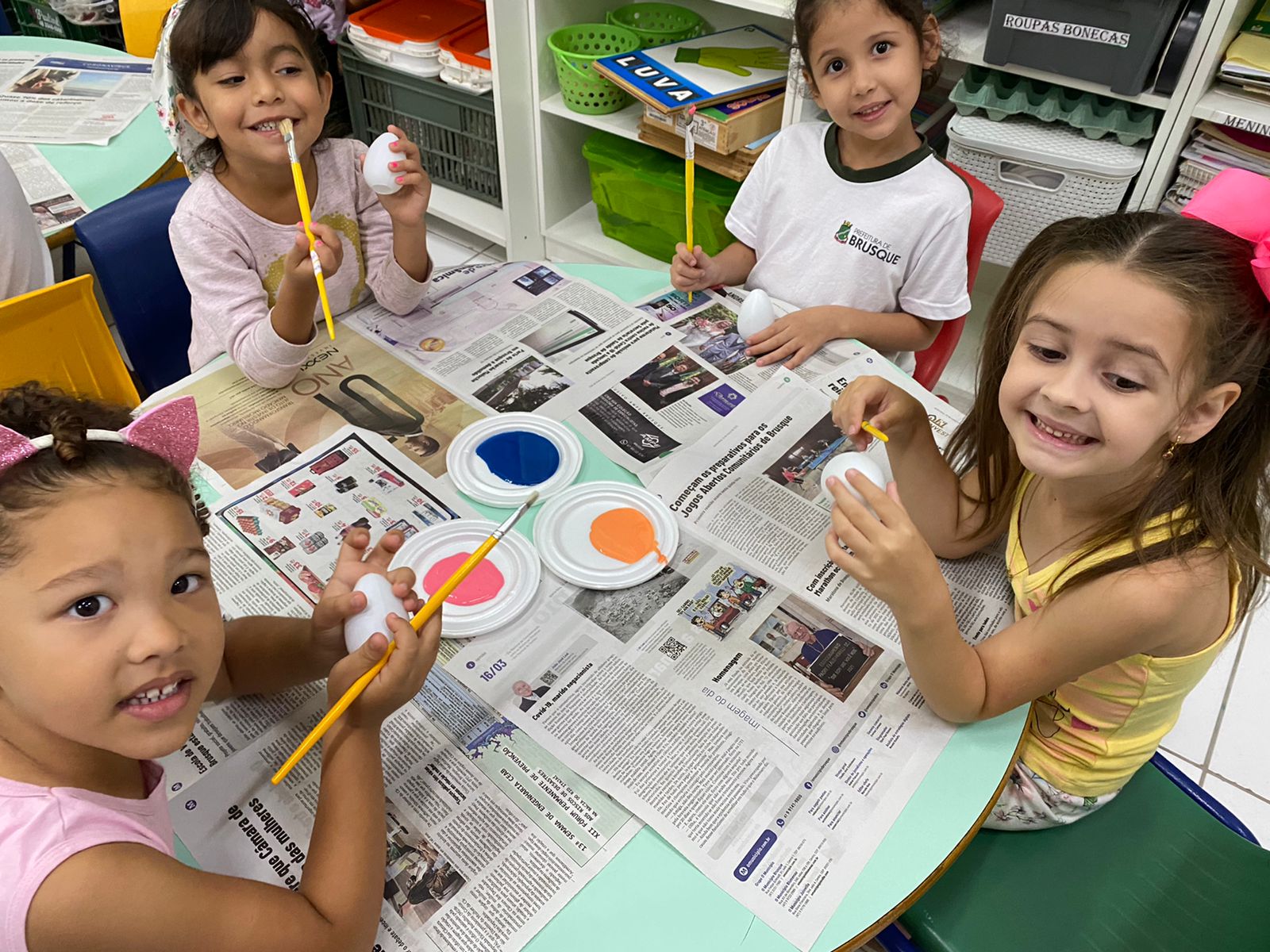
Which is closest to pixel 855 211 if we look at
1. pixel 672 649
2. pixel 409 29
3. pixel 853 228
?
pixel 853 228

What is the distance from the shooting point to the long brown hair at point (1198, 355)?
2.43ft

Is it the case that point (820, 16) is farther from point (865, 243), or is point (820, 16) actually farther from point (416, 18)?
point (416, 18)

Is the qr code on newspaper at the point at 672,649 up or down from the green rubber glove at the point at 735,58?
down

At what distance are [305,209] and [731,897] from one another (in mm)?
932

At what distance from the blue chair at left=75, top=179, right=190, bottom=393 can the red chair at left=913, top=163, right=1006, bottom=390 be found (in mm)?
1192

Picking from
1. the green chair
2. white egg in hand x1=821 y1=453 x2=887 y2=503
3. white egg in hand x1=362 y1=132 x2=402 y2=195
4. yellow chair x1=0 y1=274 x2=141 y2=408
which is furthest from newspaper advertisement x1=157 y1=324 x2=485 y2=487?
the green chair

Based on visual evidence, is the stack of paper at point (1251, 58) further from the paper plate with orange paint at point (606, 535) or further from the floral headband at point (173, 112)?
the floral headband at point (173, 112)

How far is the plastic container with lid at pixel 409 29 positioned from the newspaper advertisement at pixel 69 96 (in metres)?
0.60

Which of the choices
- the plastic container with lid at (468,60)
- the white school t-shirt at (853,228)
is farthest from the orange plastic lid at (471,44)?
the white school t-shirt at (853,228)

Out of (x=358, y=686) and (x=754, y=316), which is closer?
(x=358, y=686)

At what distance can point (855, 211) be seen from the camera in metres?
1.40

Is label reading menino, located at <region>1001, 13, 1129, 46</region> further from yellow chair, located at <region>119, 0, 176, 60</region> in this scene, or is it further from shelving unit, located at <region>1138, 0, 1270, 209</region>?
yellow chair, located at <region>119, 0, 176, 60</region>

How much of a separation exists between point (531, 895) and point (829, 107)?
1146 mm

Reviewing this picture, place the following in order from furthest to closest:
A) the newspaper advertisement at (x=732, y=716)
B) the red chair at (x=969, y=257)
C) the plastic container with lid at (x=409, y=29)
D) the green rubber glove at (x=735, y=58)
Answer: the plastic container with lid at (x=409, y=29) → the green rubber glove at (x=735, y=58) → the red chair at (x=969, y=257) → the newspaper advertisement at (x=732, y=716)
